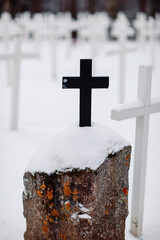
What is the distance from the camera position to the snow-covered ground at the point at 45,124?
2520mm

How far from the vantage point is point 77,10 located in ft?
56.5

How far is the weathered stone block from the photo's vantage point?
1.65 m

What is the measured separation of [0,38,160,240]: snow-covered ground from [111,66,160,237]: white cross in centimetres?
20

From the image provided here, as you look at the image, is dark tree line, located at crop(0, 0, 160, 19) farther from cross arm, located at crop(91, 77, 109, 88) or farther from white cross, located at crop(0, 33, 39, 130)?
cross arm, located at crop(91, 77, 109, 88)

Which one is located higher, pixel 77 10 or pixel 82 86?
pixel 77 10

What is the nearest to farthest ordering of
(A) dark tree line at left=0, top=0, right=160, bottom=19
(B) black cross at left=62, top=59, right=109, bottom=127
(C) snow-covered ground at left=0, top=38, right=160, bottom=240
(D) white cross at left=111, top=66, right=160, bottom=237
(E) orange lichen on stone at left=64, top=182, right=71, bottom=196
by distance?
(E) orange lichen on stone at left=64, top=182, right=71, bottom=196 < (B) black cross at left=62, top=59, right=109, bottom=127 < (D) white cross at left=111, top=66, right=160, bottom=237 < (C) snow-covered ground at left=0, top=38, right=160, bottom=240 < (A) dark tree line at left=0, top=0, right=160, bottom=19

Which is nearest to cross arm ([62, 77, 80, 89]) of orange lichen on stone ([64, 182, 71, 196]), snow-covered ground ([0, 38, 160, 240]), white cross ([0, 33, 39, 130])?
orange lichen on stone ([64, 182, 71, 196])

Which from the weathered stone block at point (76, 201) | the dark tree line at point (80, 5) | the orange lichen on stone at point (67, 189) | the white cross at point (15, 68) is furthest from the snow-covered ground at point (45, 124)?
the dark tree line at point (80, 5)

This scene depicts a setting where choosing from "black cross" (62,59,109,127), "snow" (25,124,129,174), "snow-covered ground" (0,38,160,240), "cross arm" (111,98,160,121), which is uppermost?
"black cross" (62,59,109,127)

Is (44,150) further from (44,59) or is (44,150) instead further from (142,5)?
(142,5)

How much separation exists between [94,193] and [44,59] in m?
9.39

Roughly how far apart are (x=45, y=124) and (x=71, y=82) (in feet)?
9.73

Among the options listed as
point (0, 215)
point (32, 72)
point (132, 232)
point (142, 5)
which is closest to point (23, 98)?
point (32, 72)

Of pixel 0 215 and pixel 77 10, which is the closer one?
pixel 0 215
